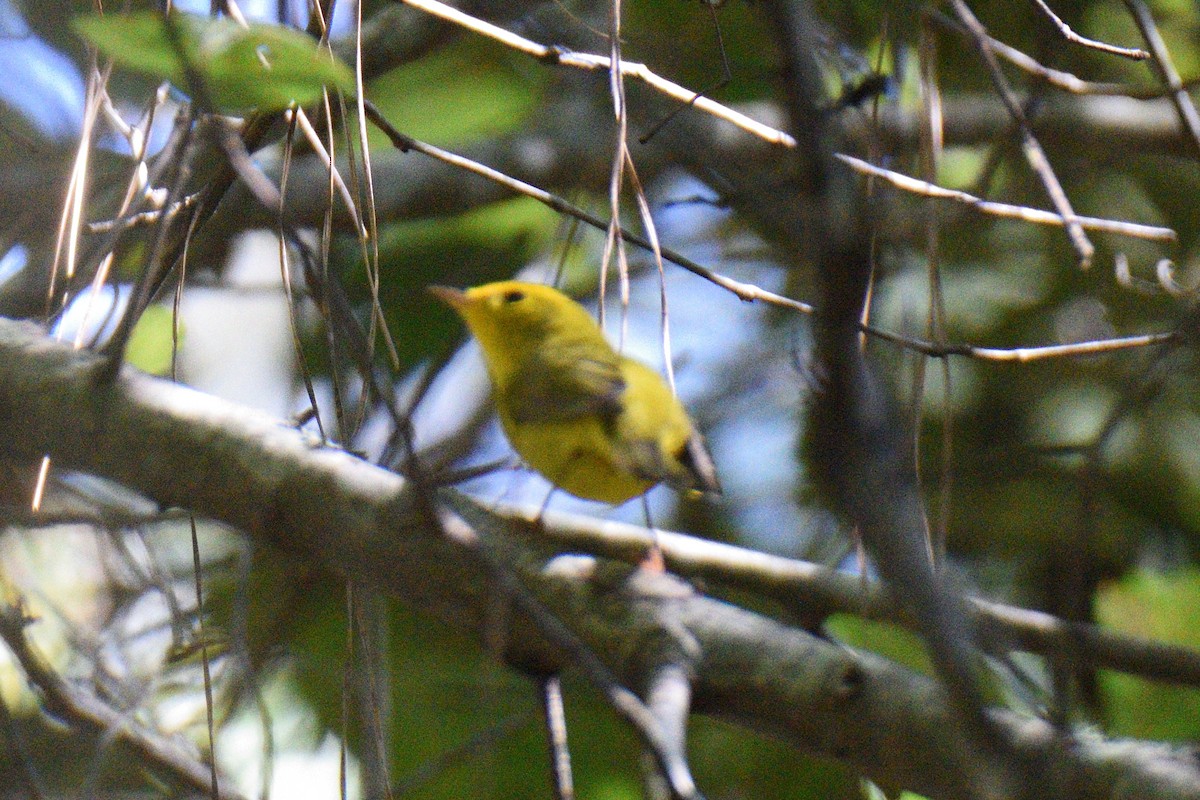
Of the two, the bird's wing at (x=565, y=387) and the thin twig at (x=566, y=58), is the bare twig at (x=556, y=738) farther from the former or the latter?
the bird's wing at (x=565, y=387)

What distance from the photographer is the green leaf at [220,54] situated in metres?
0.86

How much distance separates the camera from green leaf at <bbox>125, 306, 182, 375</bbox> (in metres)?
2.22

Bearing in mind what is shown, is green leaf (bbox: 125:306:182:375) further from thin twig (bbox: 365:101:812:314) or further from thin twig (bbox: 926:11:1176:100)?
thin twig (bbox: 926:11:1176:100)

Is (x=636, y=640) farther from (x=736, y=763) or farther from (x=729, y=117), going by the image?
(x=736, y=763)

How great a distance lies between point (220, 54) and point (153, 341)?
1504mm

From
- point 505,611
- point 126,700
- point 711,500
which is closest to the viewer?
point 505,611

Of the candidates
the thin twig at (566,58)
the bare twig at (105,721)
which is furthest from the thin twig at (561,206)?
the bare twig at (105,721)

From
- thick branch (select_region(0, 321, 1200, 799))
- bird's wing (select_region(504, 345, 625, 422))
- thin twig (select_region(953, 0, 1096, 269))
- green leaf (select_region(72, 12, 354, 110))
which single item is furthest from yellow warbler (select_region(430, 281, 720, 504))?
green leaf (select_region(72, 12, 354, 110))

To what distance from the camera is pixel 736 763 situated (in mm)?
3129

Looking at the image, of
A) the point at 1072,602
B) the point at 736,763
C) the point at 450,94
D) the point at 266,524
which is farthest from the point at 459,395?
the point at 1072,602

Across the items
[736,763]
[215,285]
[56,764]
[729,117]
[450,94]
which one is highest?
[729,117]

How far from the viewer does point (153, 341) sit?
7.39ft

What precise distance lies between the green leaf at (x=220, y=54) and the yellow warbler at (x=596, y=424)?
1.55m

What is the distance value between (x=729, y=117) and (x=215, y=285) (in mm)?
2017
